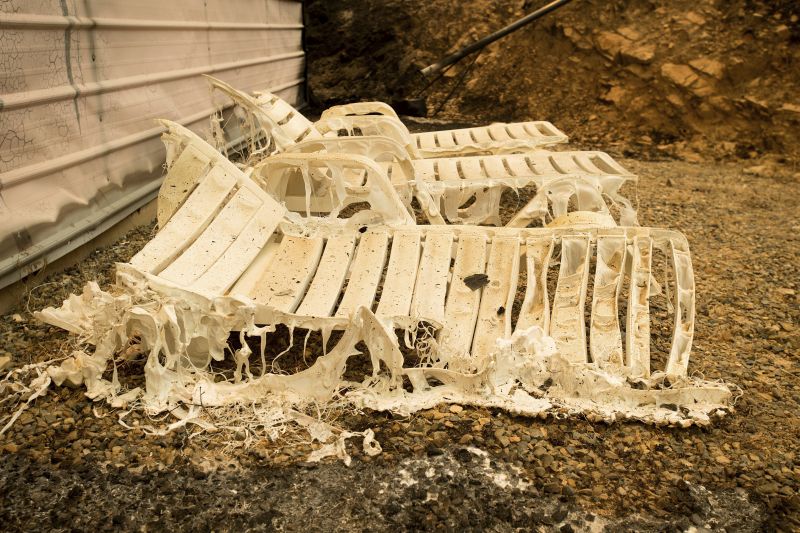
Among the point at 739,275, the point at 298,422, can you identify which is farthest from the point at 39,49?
the point at 739,275

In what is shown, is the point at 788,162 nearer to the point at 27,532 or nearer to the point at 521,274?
the point at 521,274

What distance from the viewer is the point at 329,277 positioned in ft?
9.47

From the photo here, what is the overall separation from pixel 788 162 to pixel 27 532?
6.77 metres

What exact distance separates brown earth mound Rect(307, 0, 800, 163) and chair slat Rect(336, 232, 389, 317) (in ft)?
15.4

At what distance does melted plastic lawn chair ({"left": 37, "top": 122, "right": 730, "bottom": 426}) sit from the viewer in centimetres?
237

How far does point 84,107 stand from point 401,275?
2.04 metres

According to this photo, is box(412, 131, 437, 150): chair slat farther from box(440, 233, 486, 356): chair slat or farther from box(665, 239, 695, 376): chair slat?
box(665, 239, 695, 376): chair slat

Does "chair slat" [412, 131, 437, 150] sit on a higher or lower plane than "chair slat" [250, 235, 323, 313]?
higher

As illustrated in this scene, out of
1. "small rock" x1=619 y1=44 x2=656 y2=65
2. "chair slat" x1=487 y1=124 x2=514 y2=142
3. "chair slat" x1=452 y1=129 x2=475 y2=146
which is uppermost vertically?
"small rock" x1=619 y1=44 x2=656 y2=65

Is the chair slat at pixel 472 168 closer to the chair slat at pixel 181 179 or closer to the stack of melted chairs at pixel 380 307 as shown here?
the stack of melted chairs at pixel 380 307

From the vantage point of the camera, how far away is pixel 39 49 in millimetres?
3207

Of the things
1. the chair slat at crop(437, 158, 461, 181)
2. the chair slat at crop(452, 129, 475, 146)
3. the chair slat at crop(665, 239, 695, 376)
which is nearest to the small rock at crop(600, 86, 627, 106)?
the chair slat at crop(452, 129, 475, 146)

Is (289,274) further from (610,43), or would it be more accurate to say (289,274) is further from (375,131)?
(610,43)

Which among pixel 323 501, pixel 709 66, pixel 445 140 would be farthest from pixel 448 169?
pixel 709 66
